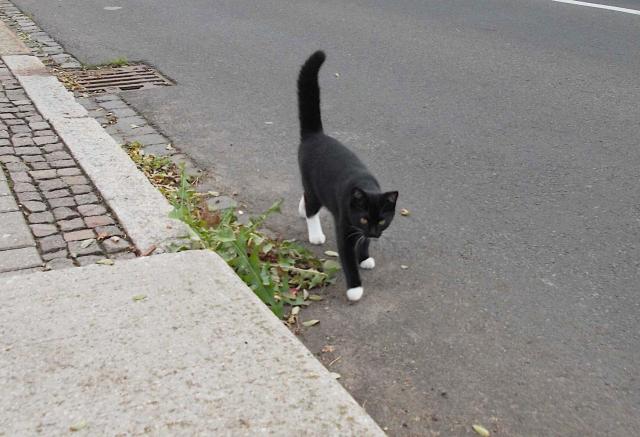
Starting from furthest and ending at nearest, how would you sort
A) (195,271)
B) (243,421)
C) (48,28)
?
(48,28)
(195,271)
(243,421)

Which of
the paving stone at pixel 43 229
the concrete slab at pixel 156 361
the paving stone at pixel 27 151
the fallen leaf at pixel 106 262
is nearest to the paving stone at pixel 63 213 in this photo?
the paving stone at pixel 43 229

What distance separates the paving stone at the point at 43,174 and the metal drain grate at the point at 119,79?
2123mm

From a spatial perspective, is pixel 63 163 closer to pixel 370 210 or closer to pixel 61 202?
pixel 61 202

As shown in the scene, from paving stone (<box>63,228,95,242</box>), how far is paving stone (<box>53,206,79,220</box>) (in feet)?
0.61

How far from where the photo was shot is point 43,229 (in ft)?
12.4

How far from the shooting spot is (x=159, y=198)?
4102 mm

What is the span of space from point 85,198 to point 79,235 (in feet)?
1.53

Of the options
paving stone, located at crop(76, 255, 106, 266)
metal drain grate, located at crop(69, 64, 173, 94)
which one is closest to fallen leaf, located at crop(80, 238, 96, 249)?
paving stone, located at crop(76, 255, 106, 266)

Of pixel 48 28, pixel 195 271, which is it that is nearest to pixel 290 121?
pixel 195 271

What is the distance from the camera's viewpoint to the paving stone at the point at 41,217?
12.7 feet

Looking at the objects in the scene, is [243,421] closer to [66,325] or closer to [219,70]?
[66,325]

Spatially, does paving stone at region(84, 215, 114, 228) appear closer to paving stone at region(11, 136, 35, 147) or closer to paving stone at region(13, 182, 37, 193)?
paving stone at region(13, 182, 37, 193)

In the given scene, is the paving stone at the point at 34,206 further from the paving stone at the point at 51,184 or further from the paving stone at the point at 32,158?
the paving stone at the point at 32,158

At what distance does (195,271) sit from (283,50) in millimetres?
5248
